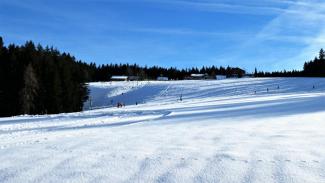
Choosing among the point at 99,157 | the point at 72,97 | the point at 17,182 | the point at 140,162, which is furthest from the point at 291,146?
the point at 72,97

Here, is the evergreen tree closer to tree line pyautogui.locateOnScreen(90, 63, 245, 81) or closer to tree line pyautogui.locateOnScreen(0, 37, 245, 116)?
tree line pyautogui.locateOnScreen(0, 37, 245, 116)

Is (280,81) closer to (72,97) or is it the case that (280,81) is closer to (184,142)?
(72,97)

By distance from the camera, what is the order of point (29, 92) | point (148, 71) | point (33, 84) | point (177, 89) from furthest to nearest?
point (148, 71) → point (177, 89) → point (33, 84) → point (29, 92)

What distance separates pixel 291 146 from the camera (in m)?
8.07

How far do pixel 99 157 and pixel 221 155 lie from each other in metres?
2.30

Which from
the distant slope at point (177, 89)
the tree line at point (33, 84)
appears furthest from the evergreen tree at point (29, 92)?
the distant slope at point (177, 89)

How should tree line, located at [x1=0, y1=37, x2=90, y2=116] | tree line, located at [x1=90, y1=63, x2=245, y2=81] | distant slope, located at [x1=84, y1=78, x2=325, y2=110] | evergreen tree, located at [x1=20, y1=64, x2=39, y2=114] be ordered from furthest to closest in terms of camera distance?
tree line, located at [x1=90, y1=63, x2=245, y2=81]
distant slope, located at [x1=84, y1=78, x2=325, y2=110]
tree line, located at [x1=0, y1=37, x2=90, y2=116]
evergreen tree, located at [x1=20, y1=64, x2=39, y2=114]

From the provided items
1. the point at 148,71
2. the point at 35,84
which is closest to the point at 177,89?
the point at 35,84

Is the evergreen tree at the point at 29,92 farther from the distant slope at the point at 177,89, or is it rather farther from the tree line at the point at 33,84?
the distant slope at the point at 177,89

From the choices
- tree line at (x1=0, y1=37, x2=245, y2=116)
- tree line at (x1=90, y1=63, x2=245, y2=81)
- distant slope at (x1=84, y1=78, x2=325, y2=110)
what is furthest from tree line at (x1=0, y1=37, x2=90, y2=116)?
tree line at (x1=90, y1=63, x2=245, y2=81)

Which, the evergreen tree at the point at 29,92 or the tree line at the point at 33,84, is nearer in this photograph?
the evergreen tree at the point at 29,92

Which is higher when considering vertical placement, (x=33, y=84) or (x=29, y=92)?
(x=33, y=84)

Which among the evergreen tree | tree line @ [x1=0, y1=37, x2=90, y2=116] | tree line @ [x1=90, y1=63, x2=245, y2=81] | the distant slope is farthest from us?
tree line @ [x1=90, y1=63, x2=245, y2=81]

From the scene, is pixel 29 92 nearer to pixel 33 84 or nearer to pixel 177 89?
pixel 33 84
